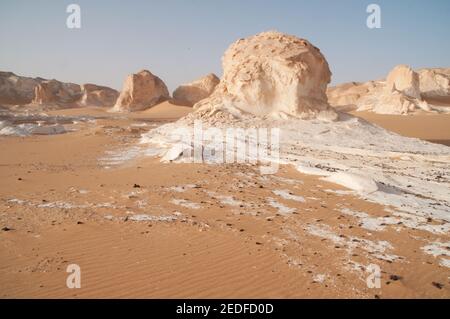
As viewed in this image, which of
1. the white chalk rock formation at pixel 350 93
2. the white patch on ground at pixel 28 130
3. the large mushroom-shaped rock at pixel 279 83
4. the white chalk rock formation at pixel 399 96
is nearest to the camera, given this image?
the large mushroom-shaped rock at pixel 279 83

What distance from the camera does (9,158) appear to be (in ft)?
34.4

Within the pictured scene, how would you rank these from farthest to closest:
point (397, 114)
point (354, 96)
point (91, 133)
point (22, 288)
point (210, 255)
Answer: point (354, 96), point (397, 114), point (91, 133), point (210, 255), point (22, 288)

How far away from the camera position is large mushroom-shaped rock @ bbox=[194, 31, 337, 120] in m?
13.8

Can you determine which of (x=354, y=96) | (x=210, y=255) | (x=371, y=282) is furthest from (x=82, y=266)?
(x=354, y=96)

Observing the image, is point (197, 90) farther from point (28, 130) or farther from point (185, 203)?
point (185, 203)

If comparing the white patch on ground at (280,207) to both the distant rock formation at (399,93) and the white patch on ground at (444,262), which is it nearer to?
the white patch on ground at (444,262)

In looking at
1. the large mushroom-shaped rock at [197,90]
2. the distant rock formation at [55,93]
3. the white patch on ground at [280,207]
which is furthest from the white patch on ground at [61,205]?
the distant rock formation at [55,93]

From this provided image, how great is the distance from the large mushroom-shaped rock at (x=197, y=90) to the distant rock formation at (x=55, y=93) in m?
15.7

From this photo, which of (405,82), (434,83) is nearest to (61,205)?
(405,82)

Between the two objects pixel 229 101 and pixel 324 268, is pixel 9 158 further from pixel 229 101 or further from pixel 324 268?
pixel 324 268

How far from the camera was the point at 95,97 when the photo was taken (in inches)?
2121

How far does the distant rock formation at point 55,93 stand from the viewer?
168 feet

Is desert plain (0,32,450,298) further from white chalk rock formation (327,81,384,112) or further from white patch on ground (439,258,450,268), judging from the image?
white chalk rock formation (327,81,384,112)

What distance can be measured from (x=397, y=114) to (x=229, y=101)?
22243 mm
